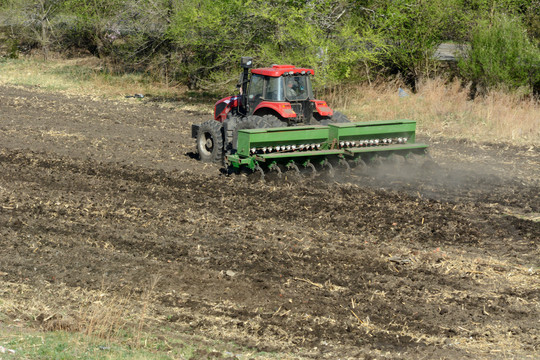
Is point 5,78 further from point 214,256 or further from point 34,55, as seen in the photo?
point 214,256

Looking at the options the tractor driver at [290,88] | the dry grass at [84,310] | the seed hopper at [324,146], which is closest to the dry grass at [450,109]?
the seed hopper at [324,146]

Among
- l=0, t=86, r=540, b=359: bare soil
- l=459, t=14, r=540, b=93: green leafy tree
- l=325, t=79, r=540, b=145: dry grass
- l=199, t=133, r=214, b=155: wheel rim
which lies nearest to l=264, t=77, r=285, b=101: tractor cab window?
l=199, t=133, r=214, b=155: wheel rim

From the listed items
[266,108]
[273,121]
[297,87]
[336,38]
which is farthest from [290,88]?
[336,38]

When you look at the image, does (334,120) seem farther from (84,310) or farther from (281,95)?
(84,310)

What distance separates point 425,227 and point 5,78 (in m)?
22.8

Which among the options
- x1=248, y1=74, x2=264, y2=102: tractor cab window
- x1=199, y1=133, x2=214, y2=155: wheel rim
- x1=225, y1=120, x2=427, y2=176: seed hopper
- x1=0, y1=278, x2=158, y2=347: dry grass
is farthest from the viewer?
x1=199, y1=133, x2=214, y2=155: wheel rim

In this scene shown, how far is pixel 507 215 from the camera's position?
34.0 ft

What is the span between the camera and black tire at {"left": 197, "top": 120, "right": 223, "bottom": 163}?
13312 millimetres

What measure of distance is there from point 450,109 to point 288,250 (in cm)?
1233

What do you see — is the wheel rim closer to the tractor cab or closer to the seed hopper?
the tractor cab

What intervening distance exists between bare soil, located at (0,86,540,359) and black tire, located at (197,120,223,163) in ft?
1.00

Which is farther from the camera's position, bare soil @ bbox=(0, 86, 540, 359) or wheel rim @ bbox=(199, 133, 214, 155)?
wheel rim @ bbox=(199, 133, 214, 155)

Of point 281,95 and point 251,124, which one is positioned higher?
point 281,95

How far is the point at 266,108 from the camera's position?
43.5 ft
